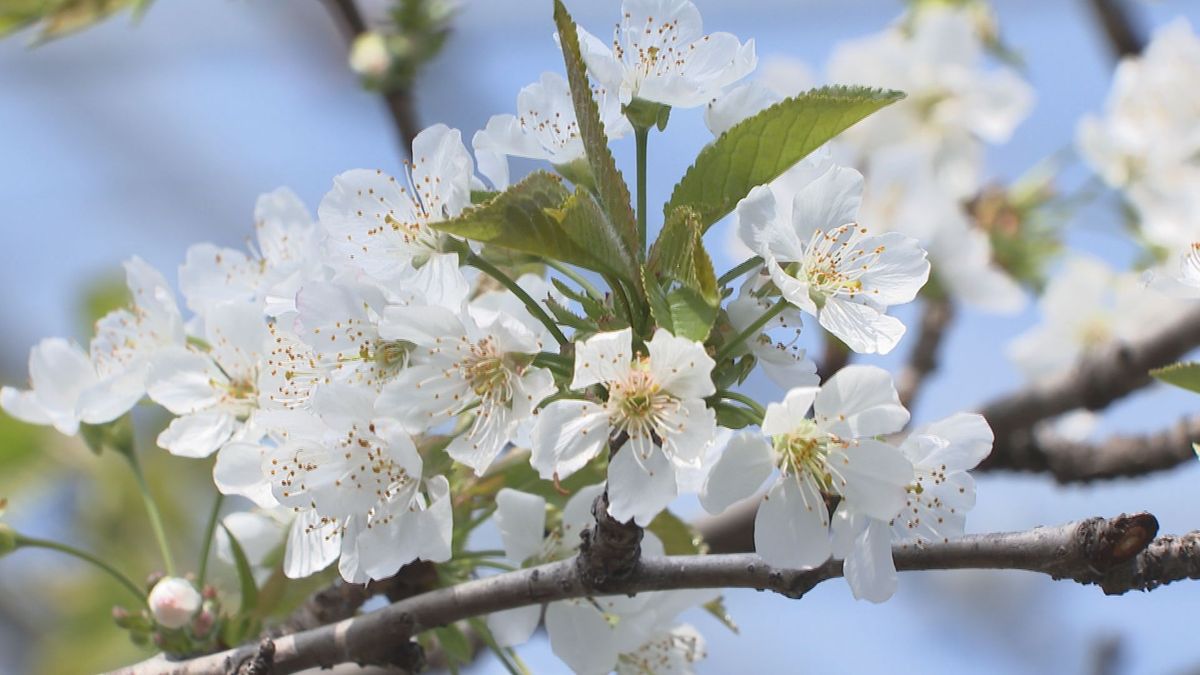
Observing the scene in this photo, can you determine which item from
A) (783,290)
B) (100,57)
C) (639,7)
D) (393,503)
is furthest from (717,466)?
(100,57)

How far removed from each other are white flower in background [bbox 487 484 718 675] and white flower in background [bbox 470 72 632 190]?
1.40 feet

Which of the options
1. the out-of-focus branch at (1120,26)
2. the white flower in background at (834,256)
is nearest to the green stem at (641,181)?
the white flower in background at (834,256)

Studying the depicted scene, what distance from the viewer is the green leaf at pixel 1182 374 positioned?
124 cm

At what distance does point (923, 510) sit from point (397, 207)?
26.5 inches

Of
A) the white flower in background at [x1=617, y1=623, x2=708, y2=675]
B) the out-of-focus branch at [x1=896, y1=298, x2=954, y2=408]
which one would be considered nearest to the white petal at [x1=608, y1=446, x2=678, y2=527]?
the white flower in background at [x1=617, y1=623, x2=708, y2=675]

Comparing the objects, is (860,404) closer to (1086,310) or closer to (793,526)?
(793,526)

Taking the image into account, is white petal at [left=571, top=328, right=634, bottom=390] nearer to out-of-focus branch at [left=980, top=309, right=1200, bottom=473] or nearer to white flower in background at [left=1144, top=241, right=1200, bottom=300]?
white flower in background at [left=1144, top=241, right=1200, bottom=300]

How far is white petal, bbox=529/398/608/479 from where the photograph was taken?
3.82ft

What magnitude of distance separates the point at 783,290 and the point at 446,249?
0.37 meters

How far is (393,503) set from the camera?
1.33 metres

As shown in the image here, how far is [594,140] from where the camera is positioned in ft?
3.88

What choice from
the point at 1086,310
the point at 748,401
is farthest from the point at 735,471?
the point at 1086,310

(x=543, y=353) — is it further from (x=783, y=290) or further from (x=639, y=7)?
(x=639, y=7)

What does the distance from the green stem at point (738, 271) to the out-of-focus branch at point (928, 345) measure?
1967 millimetres
